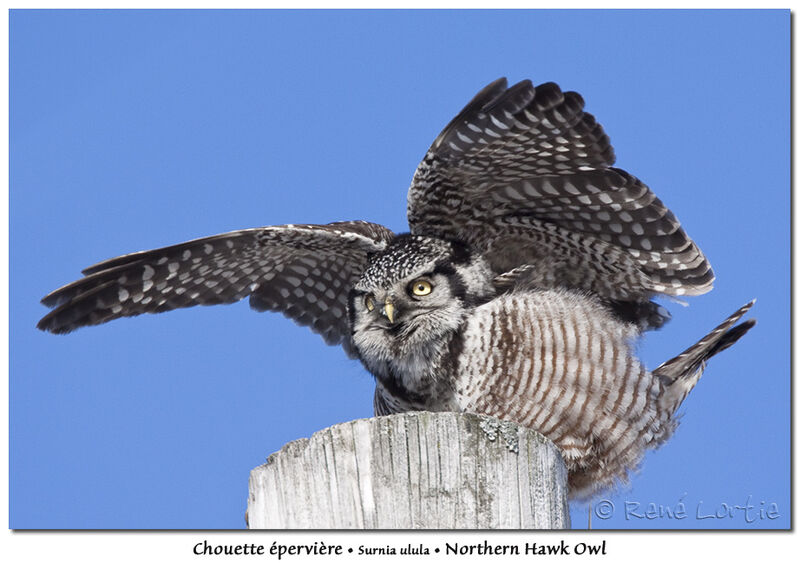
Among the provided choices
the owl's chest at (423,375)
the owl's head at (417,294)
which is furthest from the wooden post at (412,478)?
the owl's head at (417,294)

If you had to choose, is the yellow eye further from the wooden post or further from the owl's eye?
the wooden post

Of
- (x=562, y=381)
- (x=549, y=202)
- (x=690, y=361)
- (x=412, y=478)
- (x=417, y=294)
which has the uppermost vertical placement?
(x=549, y=202)

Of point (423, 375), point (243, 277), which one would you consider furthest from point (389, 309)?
point (243, 277)

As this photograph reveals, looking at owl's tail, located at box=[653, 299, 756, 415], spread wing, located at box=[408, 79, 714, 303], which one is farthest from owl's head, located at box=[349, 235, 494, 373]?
owl's tail, located at box=[653, 299, 756, 415]

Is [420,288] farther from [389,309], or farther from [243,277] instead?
[243,277]

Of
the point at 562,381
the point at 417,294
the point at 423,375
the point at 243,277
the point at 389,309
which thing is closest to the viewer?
the point at 562,381

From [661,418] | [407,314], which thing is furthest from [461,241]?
[661,418]
